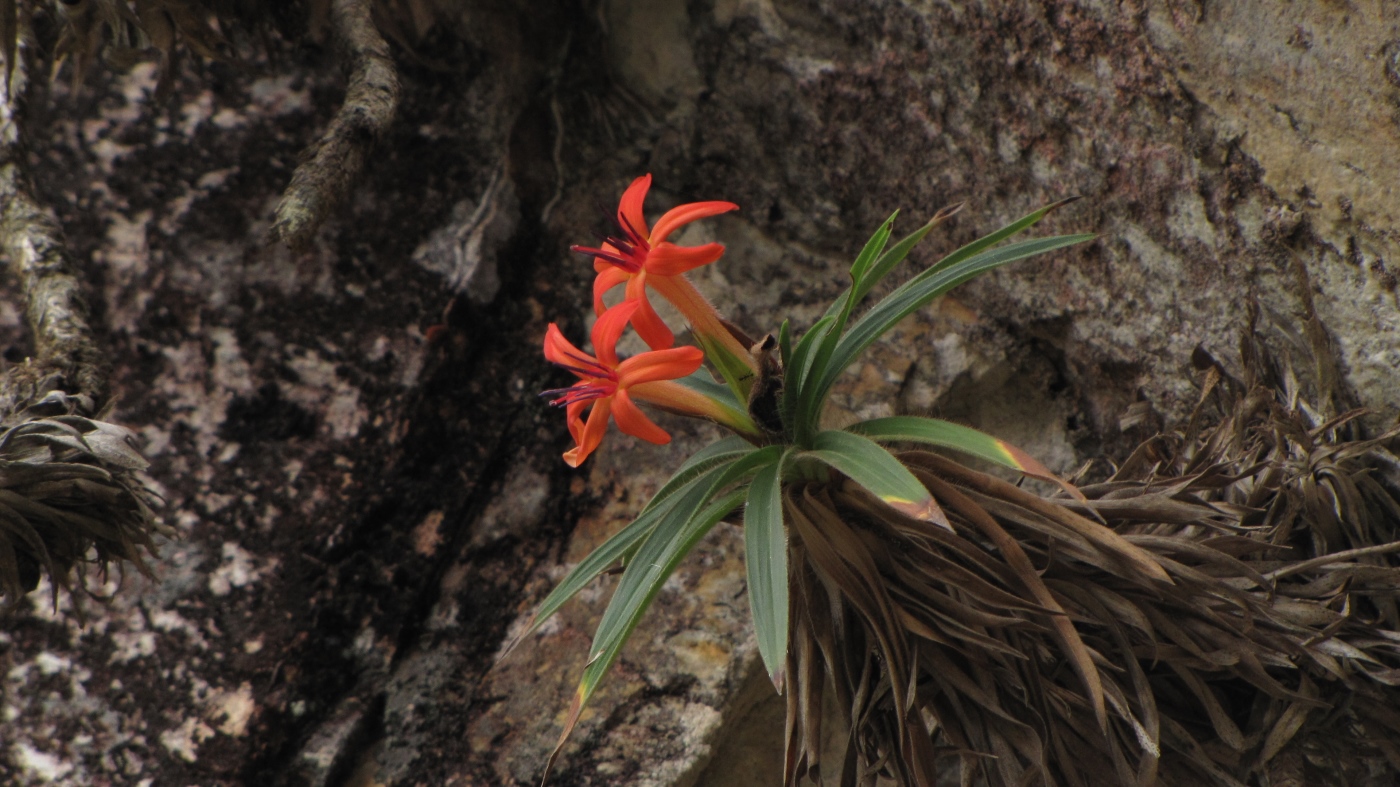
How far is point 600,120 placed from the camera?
2338 mm

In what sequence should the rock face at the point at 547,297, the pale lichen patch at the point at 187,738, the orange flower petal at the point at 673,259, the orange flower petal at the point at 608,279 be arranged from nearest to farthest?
the orange flower petal at the point at 673,259
the orange flower petal at the point at 608,279
the rock face at the point at 547,297
the pale lichen patch at the point at 187,738

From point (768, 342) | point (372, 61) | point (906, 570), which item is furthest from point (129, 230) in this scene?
point (906, 570)

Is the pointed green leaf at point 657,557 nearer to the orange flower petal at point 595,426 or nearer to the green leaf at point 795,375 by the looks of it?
the green leaf at point 795,375

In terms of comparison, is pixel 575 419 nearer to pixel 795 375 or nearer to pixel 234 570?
pixel 795 375

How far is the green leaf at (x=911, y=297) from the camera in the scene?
129 centimetres

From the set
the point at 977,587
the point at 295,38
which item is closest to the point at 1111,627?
the point at 977,587

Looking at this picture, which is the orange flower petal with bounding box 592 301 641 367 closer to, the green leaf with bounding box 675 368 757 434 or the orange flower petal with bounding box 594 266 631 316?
the orange flower petal with bounding box 594 266 631 316

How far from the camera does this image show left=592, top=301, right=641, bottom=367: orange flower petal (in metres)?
1.13

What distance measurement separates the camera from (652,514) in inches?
52.0

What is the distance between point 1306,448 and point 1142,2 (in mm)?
766

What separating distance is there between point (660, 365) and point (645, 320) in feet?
0.29

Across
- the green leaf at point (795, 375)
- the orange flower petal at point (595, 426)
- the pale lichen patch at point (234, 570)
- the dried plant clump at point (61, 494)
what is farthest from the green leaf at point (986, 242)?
the pale lichen patch at point (234, 570)

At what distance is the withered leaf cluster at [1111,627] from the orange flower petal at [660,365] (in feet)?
0.84

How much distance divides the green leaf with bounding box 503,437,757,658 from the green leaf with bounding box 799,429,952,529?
5.0 inches
